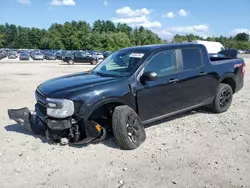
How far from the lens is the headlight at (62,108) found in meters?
4.91

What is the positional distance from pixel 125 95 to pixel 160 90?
803mm

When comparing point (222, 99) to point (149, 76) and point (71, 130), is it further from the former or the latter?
point (71, 130)

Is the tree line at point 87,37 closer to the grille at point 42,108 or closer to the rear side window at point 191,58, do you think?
the rear side window at point 191,58

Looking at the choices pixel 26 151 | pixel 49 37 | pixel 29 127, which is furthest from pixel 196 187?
pixel 49 37

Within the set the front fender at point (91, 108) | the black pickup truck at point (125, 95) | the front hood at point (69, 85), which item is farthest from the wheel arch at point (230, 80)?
the front fender at point (91, 108)

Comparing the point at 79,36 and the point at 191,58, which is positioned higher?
the point at 79,36

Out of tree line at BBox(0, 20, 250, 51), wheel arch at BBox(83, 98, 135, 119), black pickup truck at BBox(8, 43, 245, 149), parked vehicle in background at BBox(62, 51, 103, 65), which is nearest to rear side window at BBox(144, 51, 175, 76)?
black pickup truck at BBox(8, 43, 245, 149)

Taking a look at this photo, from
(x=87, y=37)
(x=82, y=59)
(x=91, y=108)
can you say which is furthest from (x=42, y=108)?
(x=87, y=37)

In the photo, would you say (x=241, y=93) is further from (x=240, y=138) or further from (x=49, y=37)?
(x=49, y=37)

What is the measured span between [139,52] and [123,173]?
2.61m

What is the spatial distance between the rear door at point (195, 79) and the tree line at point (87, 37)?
255 ft

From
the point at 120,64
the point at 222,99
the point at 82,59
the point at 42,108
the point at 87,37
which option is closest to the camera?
the point at 42,108

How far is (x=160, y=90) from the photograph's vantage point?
5812mm

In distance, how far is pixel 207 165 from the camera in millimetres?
4523
